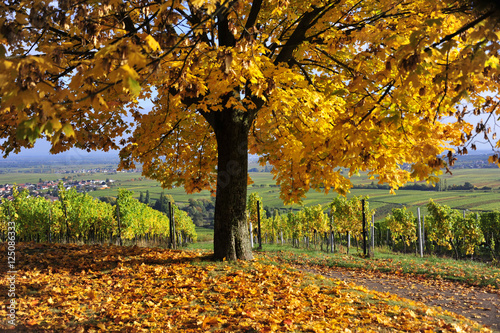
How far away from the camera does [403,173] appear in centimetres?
661

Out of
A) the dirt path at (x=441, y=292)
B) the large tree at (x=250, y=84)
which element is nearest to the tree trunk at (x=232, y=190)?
the large tree at (x=250, y=84)

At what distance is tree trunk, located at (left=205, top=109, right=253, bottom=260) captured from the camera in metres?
7.30

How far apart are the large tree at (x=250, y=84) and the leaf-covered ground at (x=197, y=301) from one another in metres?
1.67

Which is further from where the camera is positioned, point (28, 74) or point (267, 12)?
point (267, 12)

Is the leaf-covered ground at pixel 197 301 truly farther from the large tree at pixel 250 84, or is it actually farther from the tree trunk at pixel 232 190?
the large tree at pixel 250 84

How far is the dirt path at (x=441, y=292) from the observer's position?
7.02m

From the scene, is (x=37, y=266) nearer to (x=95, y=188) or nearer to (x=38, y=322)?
(x=38, y=322)

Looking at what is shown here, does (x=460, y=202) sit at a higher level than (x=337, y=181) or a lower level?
lower

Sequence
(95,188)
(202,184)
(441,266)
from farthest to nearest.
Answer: (95,188)
(441,266)
(202,184)

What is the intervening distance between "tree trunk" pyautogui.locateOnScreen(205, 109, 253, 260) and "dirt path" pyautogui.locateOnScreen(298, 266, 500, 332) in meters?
5.10

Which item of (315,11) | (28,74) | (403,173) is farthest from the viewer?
(403,173)

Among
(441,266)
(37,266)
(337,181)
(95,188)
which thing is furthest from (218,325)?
(95,188)

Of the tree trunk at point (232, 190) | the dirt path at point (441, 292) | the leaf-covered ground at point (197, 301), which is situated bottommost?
the dirt path at point (441, 292)

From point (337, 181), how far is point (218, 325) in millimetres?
4240
